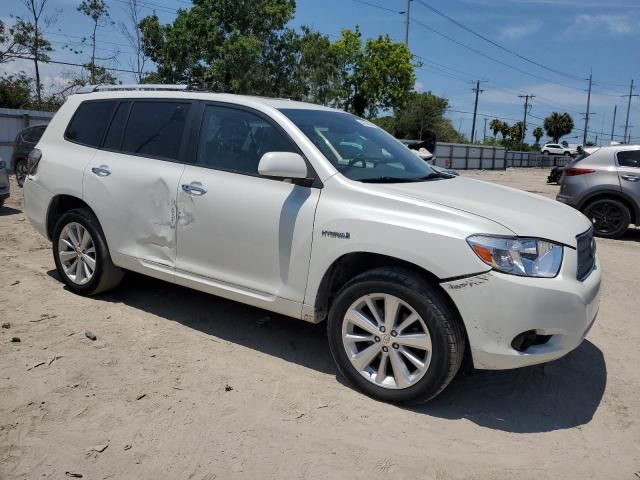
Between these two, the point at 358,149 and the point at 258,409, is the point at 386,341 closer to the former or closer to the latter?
the point at 258,409

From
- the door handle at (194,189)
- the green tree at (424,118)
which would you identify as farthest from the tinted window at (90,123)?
the green tree at (424,118)

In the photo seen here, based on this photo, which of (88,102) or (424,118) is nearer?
(88,102)

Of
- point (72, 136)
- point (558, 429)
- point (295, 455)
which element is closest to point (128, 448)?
point (295, 455)

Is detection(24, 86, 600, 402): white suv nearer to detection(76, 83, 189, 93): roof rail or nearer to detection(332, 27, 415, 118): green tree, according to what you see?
detection(76, 83, 189, 93): roof rail

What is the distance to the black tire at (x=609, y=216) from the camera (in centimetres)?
934

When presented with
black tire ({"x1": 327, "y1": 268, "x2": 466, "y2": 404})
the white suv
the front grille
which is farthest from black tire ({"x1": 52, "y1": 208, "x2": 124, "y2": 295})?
the front grille

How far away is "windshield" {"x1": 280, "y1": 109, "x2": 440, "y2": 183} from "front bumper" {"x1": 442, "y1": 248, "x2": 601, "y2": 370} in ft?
3.52

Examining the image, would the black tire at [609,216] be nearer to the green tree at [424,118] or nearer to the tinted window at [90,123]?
the tinted window at [90,123]

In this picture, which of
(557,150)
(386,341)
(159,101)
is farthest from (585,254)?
(557,150)

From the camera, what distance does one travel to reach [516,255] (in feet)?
10.1

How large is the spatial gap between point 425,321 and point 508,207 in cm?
93

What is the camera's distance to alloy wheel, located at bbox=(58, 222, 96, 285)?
4891mm

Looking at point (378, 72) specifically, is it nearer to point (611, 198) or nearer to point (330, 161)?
point (611, 198)

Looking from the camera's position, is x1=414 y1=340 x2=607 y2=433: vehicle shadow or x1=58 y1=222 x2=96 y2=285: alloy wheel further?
x1=58 y1=222 x2=96 y2=285: alloy wheel
